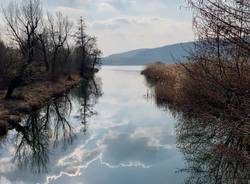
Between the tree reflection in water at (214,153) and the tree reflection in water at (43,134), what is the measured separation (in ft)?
16.7

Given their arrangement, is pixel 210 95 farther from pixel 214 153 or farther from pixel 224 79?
pixel 214 153

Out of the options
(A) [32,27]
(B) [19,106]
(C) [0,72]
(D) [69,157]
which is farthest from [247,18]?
(A) [32,27]

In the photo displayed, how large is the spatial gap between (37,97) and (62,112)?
2.98 meters

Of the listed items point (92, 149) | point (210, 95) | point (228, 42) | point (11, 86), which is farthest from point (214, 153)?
point (11, 86)

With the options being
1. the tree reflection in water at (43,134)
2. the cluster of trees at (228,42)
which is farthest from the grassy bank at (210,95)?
the tree reflection in water at (43,134)

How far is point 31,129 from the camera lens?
18.8m

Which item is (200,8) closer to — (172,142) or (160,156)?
(160,156)

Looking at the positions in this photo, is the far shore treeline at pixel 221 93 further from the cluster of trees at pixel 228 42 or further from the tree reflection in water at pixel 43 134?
the tree reflection in water at pixel 43 134

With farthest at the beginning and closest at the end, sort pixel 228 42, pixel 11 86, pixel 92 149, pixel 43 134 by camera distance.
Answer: pixel 11 86, pixel 43 134, pixel 92 149, pixel 228 42

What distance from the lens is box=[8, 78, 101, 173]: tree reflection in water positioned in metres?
Answer: 13.8

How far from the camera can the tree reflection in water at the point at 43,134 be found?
1384 centimetres

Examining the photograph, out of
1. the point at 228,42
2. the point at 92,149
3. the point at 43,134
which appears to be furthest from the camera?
the point at 43,134

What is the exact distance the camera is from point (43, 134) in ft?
59.4

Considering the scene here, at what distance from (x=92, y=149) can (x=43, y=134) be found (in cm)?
373
